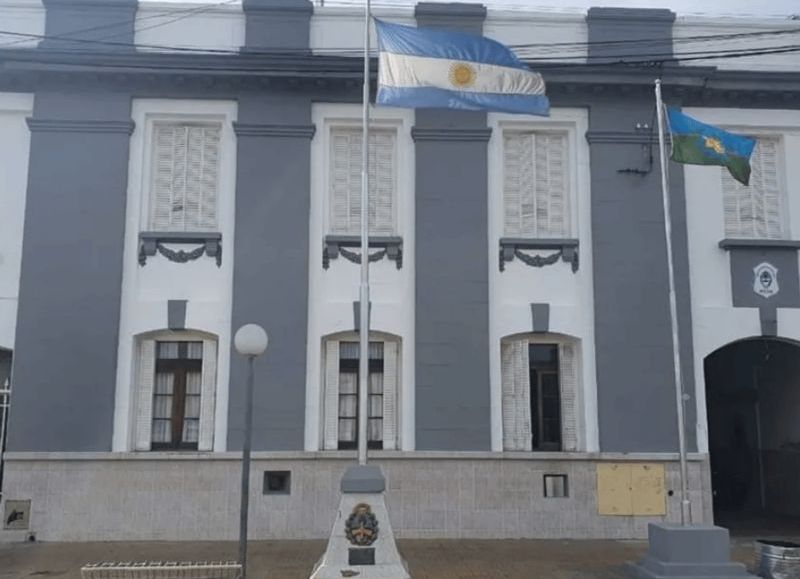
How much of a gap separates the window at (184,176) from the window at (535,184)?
5409mm

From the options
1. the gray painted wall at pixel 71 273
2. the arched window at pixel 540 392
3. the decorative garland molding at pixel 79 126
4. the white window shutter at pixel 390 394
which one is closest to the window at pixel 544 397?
the arched window at pixel 540 392

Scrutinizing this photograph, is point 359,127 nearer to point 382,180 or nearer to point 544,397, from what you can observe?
point 382,180

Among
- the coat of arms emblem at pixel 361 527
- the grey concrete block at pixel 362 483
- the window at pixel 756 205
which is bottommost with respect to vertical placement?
the coat of arms emblem at pixel 361 527

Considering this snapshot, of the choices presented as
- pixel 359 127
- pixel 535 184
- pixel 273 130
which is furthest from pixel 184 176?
pixel 535 184

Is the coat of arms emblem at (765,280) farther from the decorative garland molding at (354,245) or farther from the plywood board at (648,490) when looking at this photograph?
the decorative garland molding at (354,245)

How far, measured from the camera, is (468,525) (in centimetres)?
1427

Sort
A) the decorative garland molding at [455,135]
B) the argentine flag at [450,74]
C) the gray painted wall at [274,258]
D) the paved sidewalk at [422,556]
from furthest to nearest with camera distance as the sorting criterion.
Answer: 1. the decorative garland molding at [455,135]
2. the gray painted wall at [274,258]
3. the argentine flag at [450,74]
4. the paved sidewalk at [422,556]

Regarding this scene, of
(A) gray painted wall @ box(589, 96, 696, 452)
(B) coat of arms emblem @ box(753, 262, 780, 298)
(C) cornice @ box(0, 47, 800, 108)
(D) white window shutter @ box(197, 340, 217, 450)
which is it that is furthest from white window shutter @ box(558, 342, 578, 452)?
(D) white window shutter @ box(197, 340, 217, 450)

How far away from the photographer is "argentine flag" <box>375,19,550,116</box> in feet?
40.1

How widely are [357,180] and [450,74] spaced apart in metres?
3.52

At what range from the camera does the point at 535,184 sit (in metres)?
15.5

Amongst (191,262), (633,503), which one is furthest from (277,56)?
(633,503)

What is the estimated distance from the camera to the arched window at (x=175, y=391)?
14594 mm

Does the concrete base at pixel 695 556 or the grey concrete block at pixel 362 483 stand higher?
the grey concrete block at pixel 362 483
